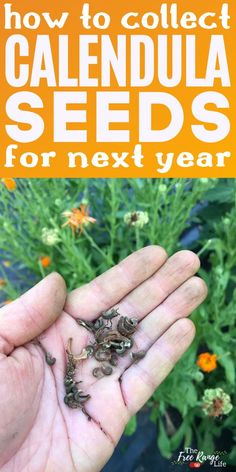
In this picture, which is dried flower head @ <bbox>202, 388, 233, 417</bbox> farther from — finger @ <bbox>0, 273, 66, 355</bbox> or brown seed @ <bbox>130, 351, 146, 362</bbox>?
finger @ <bbox>0, 273, 66, 355</bbox>

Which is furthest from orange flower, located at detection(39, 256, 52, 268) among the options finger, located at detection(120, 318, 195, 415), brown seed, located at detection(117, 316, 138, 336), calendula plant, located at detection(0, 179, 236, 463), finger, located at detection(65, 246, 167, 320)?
finger, located at detection(120, 318, 195, 415)

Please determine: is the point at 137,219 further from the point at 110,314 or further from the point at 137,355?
the point at 137,355

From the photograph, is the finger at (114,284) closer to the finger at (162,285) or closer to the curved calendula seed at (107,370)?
the finger at (162,285)

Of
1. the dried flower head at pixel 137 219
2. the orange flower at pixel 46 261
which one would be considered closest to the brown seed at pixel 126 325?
the dried flower head at pixel 137 219

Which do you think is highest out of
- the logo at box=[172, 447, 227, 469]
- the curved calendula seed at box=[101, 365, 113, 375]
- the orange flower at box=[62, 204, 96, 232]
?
the orange flower at box=[62, 204, 96, 232]

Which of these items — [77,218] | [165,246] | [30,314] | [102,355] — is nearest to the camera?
[30,314]

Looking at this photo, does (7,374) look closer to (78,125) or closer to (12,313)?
(12,313)

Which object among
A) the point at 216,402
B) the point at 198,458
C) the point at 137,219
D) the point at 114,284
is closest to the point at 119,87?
the point at 137,219
